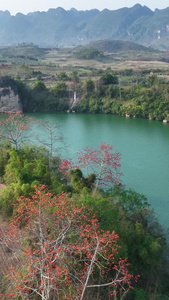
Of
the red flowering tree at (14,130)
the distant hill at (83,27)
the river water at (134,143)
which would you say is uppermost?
the distant hill at (83,27)

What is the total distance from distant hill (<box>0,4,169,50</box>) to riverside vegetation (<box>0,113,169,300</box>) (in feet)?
465

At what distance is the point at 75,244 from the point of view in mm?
5688

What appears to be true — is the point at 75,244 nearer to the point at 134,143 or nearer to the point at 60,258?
the point at 60,258

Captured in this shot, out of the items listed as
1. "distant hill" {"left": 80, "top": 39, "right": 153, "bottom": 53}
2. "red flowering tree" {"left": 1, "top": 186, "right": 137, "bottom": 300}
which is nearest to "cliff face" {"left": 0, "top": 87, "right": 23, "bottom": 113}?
"red flowering tree" {"left": 1, "top": 186, "right": 137, "bottom": 300}

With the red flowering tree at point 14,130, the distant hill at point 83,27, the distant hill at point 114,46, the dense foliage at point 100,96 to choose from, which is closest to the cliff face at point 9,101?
the dense foliage at point 100,96

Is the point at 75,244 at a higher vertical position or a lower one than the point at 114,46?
lower

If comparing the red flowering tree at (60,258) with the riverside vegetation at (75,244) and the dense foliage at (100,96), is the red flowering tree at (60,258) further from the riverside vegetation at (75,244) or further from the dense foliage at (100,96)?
Result: the dense foliage at (100,96)

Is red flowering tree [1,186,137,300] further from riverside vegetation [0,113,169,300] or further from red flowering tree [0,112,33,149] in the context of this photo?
red flowering tree [0,112,33,149]

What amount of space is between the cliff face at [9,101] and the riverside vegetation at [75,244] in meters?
19.3

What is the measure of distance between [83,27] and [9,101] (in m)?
166

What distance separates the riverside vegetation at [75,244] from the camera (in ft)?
16.5

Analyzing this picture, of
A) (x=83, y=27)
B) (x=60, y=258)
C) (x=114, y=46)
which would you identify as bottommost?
(x=60, y=258)

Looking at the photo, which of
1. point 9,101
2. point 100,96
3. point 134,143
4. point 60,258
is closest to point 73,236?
point 60,258

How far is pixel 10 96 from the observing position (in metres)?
28.6
